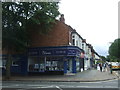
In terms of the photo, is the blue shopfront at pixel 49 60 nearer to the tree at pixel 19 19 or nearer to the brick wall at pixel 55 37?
the brick wall at pixel 55 37

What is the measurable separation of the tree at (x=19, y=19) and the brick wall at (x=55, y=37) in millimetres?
5067

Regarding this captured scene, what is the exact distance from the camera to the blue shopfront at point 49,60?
98.7 ft

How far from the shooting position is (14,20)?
25.0 m

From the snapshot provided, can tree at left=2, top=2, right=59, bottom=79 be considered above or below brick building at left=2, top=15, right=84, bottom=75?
above

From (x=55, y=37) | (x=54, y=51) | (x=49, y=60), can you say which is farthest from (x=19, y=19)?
(x=49, y=60)

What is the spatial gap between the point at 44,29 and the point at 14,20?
4.46 metres

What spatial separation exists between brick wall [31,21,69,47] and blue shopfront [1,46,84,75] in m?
0.95

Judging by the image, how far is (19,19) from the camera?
25109mm

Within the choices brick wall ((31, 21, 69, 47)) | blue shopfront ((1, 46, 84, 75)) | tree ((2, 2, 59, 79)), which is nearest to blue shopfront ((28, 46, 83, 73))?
blue shopfront ((1, 46, 84, 75))

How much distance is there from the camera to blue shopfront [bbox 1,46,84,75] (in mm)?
30078

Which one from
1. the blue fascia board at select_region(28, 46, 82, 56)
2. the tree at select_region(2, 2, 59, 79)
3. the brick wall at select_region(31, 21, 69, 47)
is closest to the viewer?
the tree at select_region(2, 2, 59, 79)

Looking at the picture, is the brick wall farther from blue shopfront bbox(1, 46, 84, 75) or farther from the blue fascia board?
blue shopfront bbox(1, 46, 84, 75)

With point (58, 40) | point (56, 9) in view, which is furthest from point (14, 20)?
point (58, 40)

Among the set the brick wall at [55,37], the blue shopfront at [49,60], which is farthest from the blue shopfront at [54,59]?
the brick wall at [55,37]
